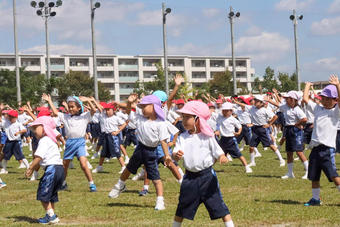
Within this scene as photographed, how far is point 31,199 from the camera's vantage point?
10.0 metres

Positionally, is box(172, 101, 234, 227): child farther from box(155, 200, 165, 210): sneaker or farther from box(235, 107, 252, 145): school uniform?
box(235, 107, 252, 145): school uniform

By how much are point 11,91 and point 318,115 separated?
43165mm

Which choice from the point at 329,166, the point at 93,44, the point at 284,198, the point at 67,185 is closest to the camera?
the point at 329,166

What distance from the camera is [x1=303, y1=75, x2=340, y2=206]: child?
8.27 m

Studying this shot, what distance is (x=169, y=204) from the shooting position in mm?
9008

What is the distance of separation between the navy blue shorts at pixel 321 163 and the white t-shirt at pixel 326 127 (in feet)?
0.32

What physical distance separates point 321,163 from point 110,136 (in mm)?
7401

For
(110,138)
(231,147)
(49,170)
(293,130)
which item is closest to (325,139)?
(293,130)

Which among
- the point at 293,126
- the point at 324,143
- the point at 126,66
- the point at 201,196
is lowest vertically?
the point at 201,196

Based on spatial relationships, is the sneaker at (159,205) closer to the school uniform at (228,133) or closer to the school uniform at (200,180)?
the school uniform at (200,180)

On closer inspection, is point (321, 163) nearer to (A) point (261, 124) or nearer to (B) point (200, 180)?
(B) point (200, 180)

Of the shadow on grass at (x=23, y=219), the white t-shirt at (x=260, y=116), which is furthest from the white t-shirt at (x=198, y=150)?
the white t-shirt at (x=260, y=116)

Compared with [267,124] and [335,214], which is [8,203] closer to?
[335,214]

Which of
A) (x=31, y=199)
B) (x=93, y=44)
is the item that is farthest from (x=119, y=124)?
(x=93, y=44)
